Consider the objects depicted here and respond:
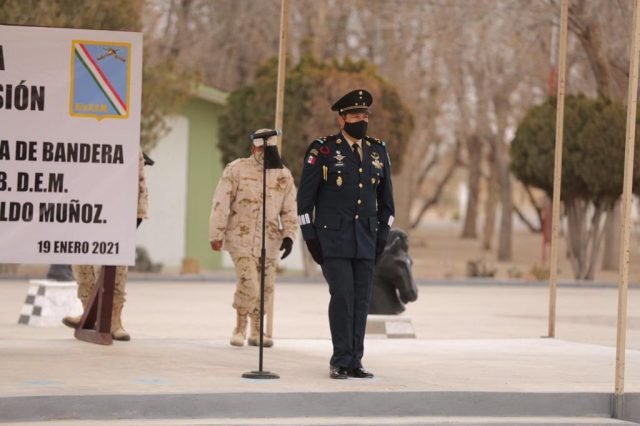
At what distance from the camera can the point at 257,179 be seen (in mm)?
14352

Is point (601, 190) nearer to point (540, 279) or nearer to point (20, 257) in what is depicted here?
point (540, 279)

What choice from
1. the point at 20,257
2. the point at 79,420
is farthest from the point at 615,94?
the point at 79,420

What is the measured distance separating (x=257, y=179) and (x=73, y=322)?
2418mm

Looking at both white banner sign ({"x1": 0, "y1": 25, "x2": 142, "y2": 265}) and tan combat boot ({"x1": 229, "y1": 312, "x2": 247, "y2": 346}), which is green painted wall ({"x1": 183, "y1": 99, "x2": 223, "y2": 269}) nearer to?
tan combat boot ({"x1": 229, "y1": 312, "x2": 247, "y2": 346})

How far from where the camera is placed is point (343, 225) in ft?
40.2

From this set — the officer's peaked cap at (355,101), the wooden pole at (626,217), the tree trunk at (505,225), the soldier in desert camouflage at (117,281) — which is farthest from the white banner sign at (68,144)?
the tree trunk at (505,225)

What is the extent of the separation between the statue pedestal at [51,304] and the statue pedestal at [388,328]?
10.5 feet

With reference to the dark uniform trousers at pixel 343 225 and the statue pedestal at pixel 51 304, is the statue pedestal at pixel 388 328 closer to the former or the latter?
the statue pedestal at pixel 51 304

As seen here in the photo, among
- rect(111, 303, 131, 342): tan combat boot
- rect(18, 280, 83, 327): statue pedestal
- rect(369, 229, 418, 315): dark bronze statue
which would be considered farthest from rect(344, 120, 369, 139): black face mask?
rect(18, 280, 83, 327): statue pedestal

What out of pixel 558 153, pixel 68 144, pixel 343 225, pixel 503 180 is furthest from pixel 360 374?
pixel 503 180

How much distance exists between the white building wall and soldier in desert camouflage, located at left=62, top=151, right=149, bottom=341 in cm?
1895

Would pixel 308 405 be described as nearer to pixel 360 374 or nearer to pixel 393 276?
pixel 360 374

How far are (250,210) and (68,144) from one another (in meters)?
1.99

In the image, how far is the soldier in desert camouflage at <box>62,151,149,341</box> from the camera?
46.4 ft
